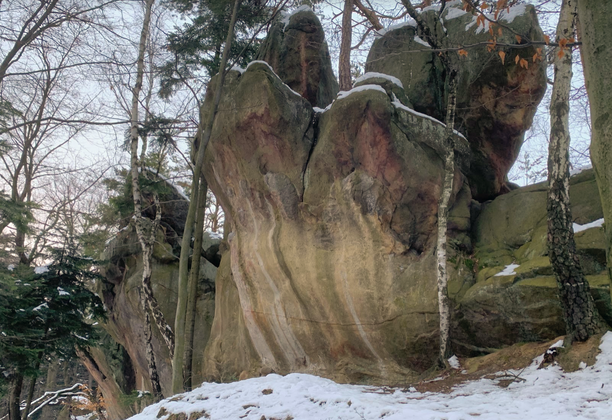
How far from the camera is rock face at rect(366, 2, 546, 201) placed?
920 cm

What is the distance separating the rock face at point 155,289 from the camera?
1203cm

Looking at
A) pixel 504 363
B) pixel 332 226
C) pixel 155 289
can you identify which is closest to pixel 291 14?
pixel 332 226

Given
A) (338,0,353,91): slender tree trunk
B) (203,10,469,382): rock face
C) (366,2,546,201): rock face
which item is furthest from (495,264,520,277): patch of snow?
(338,0,353,91): slender tree trunk

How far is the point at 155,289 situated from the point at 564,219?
1064 cm

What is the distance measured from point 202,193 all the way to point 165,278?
3.45 m

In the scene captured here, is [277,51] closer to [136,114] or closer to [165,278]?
[136,114]

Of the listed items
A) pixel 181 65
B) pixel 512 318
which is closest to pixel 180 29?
pixel 181 65

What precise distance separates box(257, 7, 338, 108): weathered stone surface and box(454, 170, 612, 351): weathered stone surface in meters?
5.42

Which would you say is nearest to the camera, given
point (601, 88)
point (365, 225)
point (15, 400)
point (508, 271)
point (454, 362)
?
point (601, 88)

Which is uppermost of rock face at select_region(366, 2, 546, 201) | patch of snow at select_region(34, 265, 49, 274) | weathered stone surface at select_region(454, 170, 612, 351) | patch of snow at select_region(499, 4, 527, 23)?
patch of snow at select_region(499, 4, 527, 23)

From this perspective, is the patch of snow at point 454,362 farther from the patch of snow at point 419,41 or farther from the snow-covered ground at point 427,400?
the patch of snow at point 419,41

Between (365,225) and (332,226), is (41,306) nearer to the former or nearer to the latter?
(332,226)

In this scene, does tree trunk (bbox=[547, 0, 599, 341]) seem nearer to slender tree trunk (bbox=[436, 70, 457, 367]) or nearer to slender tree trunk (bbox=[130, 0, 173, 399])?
slender tree trunk (bbox=[436, 70, 457, 367])

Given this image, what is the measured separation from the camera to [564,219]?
561 centimetres
